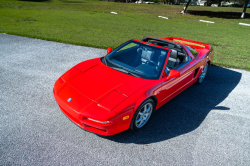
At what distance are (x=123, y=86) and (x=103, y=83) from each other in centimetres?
38

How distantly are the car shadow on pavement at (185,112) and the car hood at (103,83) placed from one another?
32.0 inches

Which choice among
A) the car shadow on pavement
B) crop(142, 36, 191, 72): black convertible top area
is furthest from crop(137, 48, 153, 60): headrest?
the car shadow on pavement

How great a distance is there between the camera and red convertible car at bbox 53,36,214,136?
2.83 m

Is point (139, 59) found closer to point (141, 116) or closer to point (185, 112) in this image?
point (141, 116)

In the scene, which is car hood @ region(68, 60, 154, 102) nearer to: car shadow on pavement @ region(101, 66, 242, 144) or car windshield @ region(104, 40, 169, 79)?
car windshield @ region(104, 40, 169, 79)

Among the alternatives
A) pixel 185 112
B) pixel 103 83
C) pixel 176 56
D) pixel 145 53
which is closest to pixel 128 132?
pixel 103 83

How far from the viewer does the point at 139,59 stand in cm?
390

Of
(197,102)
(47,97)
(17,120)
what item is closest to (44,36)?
(47,97)

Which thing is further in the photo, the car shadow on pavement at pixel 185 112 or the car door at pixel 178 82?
the car door at pixel 178 82

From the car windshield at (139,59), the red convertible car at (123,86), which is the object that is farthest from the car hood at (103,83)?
the car windshield at (139,59)

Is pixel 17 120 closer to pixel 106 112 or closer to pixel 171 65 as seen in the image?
pixel 106 112

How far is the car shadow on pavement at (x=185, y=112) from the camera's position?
330cm

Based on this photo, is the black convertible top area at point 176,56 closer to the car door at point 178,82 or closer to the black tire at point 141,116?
the car door at point 178,82

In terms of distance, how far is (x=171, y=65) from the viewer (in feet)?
13.1
